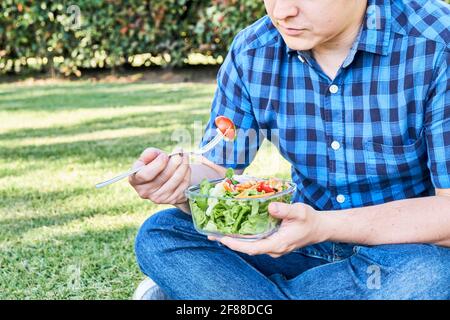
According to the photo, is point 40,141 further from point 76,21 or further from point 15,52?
point 15,52

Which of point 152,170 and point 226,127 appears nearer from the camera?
point 152,170

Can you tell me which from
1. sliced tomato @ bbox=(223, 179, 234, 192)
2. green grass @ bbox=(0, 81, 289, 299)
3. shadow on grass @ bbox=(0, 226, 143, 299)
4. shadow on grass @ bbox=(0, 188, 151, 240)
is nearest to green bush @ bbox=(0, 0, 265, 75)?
green grass @ bbox=(0, 81, 289, 299)

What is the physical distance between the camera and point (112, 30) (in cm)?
711

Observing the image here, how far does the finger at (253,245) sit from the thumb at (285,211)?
6 centimetres

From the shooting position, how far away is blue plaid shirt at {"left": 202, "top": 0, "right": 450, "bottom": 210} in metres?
1.69

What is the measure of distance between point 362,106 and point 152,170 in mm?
475

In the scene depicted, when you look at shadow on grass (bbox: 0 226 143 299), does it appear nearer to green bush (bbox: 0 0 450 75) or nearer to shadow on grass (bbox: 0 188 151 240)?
shadow on grass (bbox: 0 188 151 240)

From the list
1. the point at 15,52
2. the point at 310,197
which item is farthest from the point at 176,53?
the point at 310,197

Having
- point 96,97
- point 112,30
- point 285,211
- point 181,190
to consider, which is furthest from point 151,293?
point 112,30

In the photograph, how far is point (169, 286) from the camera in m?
1.82

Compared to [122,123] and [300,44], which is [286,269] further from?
[122,123]

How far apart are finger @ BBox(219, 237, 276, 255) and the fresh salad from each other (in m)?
0.02

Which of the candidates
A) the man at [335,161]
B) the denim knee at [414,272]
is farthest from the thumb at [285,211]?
the denim knee at [414,272]
